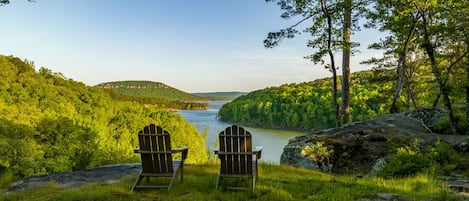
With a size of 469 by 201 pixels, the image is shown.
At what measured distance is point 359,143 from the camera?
701 cm

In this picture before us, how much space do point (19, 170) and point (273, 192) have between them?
61.0 feet

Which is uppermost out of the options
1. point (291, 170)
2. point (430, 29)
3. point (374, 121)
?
point (430, 29)

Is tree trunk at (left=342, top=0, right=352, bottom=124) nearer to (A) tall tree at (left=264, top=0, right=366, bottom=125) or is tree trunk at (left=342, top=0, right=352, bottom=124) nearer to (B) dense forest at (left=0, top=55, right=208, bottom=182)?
(A) tall tree at (left=264, top=0, right=366, bottom=125)

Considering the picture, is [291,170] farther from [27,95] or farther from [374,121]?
[27,95]

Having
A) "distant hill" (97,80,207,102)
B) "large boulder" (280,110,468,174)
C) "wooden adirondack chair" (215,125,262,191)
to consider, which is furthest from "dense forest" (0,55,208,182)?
"distant hill" (97,80,207,102)

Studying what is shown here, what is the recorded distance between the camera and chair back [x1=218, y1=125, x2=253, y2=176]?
4.41m

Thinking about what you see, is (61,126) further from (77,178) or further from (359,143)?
(359,143)

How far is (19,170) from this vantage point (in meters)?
17.8

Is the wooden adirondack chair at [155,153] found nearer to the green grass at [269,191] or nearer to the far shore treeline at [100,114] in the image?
the green grass at [269,191]

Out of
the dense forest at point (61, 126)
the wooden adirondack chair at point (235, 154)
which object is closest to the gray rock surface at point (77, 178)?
the dense forest at point (61, 126)

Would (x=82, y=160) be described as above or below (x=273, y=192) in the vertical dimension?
below

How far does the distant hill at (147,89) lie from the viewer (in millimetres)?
112088

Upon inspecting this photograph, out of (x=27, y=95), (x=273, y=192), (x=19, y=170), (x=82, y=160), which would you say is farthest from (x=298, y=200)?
(x=27, y=95)

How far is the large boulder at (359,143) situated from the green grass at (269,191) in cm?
190
